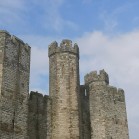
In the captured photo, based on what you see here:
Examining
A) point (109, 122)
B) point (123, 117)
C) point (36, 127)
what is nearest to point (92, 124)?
point (109, 122)

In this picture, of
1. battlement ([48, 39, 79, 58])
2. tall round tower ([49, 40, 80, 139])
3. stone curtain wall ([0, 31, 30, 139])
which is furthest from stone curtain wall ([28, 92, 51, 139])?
battlement ([48, 39, 79, 58])

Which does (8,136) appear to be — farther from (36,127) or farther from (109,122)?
(109,122)

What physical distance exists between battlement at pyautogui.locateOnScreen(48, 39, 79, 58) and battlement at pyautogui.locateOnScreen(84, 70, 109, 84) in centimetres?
346

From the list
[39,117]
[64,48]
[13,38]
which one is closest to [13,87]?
[13,38]

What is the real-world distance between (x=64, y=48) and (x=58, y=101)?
3.97 meters

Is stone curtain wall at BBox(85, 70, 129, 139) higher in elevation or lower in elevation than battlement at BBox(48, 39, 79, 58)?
lower

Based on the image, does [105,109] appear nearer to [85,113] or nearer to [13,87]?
[85,113]

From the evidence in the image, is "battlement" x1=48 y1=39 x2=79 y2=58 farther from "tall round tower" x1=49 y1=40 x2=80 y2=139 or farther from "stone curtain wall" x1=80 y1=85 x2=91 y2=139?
"stone curtain wall" x1=80 y1=85 x2=91 y2=139

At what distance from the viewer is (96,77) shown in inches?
1193

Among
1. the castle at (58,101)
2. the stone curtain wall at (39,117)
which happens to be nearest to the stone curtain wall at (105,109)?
the castle at (58,101)

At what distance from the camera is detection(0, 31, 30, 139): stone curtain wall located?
67.8ft

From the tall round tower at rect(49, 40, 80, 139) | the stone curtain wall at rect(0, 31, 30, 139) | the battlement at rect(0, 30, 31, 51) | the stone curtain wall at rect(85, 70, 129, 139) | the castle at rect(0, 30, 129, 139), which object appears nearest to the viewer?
the stone curtain wall at rect(0, 31, 30, 139)

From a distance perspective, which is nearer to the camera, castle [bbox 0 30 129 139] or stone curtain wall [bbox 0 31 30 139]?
stone curtain wall [bbox 0 31 30 139]

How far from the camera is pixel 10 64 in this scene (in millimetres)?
21984
